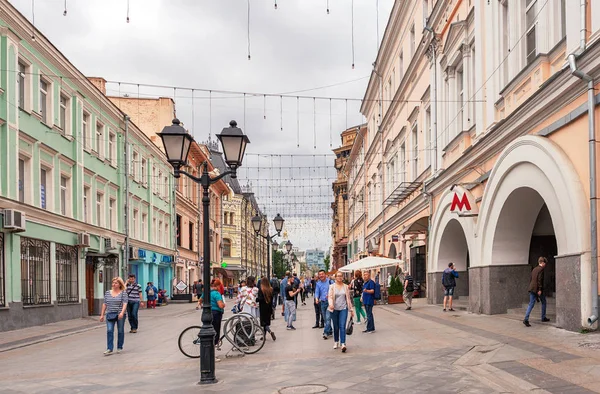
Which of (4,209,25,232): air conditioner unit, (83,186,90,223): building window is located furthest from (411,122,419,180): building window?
(4,209,25,232): air conditioner unit

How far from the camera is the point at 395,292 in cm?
2745

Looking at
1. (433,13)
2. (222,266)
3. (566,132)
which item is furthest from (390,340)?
(222,266)

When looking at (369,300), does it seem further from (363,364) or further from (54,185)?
(54,185)

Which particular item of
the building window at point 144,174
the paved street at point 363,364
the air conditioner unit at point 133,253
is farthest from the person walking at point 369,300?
the building window at point 144,174

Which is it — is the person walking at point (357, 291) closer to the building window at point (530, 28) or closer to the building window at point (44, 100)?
the building window at point (530, 28)

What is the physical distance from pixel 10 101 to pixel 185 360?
1226cm

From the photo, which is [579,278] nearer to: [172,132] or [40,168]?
[172,132]

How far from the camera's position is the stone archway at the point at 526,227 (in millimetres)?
11133

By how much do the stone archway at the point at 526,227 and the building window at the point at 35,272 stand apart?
14.1 metres

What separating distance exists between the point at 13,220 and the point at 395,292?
1584 centimetres

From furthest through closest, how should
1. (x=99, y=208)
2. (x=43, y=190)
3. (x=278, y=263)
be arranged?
(x=278, y=263), (x=99, y=208), (x=43, y=190)

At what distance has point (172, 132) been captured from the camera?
971 cm

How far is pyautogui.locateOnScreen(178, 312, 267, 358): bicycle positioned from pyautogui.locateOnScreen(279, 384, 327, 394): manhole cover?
340cm

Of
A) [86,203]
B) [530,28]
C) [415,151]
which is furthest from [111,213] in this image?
[530,28]
